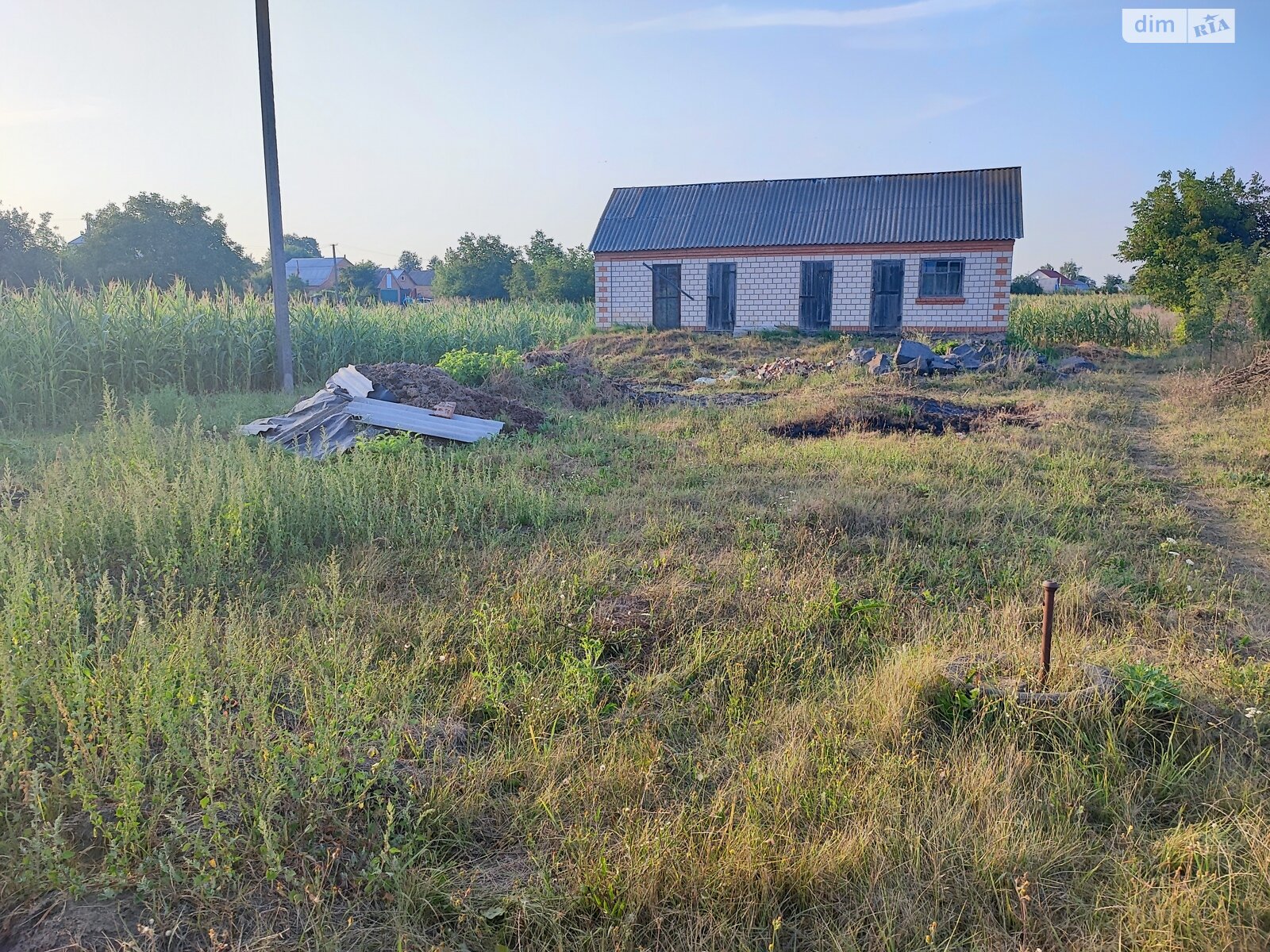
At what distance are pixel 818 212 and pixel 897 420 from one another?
13700 mm

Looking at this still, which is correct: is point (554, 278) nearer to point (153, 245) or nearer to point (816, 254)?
point (153, 245)

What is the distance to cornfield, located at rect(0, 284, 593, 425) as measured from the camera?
10.5 meters

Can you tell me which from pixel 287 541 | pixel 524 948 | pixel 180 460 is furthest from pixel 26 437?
pixel 524 948

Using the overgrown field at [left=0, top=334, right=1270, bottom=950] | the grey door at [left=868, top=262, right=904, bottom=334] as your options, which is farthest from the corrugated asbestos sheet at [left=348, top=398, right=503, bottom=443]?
the grey door at [left=868, top=262, right=904, bottom=334]

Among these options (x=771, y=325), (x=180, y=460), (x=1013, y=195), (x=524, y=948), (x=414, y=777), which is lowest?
(x=524, y=948)

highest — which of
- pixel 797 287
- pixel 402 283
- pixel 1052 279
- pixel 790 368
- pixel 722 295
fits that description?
pixel 1052 279

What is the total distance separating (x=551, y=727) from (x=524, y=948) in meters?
1.06

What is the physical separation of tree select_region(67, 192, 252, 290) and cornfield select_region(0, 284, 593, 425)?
26.8 m

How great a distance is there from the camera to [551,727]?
3.34 meters

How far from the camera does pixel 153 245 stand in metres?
39.8

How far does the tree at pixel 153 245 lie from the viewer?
3834 cm

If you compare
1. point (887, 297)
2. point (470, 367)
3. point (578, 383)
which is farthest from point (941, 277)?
point (470, 367)

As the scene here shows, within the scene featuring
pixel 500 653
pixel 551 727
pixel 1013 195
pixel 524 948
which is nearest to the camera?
pixel 524 948

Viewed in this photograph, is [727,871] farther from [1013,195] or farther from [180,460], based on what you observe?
[1013,195]
